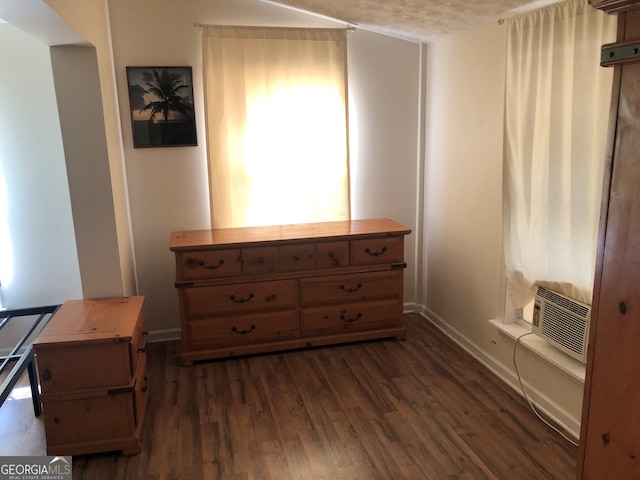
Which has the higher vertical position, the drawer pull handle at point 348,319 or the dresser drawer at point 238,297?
the dresser drawer at point 238,297

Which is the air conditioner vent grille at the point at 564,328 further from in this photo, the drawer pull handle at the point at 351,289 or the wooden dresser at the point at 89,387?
the wooden dresser at the point at 89,387

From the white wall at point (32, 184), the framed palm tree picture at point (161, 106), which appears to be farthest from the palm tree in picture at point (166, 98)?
the white wall at point (32, 184)

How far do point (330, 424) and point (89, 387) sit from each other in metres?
1.16

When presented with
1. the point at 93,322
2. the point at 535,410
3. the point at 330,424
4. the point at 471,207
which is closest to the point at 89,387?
the point at 93,322

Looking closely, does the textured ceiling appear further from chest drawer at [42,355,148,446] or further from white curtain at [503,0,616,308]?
chest drawer at [42,355,148,446]

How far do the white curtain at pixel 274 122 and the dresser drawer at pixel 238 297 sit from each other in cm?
55

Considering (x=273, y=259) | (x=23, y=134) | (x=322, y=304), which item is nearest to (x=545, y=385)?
(x=322, y=304)

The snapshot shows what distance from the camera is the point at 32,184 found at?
3170mm

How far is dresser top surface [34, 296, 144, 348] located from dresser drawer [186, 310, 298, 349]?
525 millimetres

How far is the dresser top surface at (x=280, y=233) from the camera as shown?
3070mm

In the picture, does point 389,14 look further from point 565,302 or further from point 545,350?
point 545,350

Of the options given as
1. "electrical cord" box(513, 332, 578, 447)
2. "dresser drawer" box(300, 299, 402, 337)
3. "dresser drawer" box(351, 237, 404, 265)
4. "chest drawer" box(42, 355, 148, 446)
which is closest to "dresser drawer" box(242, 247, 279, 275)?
"dresser drawer" box(300, 299, 402, 337)
